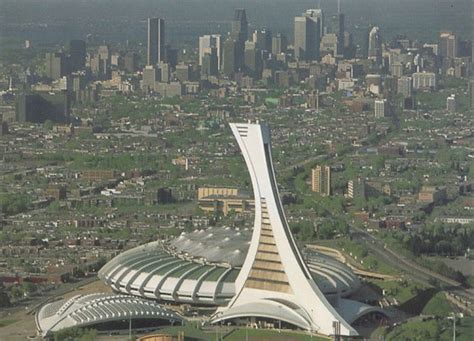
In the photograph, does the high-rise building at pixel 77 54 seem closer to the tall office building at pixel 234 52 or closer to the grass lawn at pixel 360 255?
the tall office building at pixel 234 52

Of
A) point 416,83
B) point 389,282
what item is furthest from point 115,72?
point 389,282

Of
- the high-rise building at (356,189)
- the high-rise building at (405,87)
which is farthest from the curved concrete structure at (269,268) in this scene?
the high-rise building at (405,87)

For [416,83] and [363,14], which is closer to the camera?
[416,83]

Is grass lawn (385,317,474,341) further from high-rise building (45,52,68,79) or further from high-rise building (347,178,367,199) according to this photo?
high-rise building (45,52,68,79)

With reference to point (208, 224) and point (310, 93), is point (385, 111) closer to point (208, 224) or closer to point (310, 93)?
point (310, 93)

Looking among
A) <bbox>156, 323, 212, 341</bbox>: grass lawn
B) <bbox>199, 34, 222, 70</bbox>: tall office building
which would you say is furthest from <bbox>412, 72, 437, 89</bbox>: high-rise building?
<bbox>156, 323, 212, 341</bbox>: grass lawn
